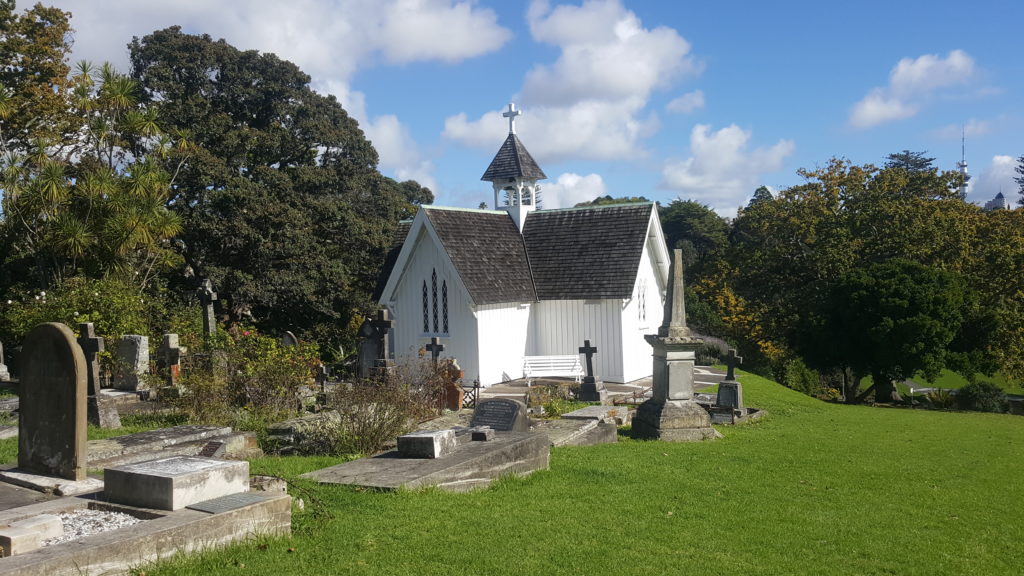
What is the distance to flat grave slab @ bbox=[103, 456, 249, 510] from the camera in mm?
6348

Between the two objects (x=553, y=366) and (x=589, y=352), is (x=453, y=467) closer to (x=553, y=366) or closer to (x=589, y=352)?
(x=589, y=352)

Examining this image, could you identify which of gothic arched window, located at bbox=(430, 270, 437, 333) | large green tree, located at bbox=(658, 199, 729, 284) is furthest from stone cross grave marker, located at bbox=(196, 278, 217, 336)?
large green tree, located at bbox=(658, 199, 729, 284)

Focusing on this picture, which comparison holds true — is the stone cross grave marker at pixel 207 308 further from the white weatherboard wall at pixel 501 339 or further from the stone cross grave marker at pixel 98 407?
the white weatherboard wall at pixel 501 339

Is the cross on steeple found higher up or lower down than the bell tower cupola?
lower down

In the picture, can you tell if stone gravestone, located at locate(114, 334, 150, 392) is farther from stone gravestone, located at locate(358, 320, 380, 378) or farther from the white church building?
the white church building

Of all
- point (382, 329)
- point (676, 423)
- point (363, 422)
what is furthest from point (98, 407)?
point (676, 423)

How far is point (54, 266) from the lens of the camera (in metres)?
22.7

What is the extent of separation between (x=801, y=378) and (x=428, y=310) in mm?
15323

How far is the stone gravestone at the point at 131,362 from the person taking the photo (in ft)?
56.2

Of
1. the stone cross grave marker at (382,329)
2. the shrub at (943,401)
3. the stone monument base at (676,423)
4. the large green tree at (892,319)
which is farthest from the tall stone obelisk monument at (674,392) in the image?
the shrub at (943,401)

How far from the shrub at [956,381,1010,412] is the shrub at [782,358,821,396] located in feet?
16.3

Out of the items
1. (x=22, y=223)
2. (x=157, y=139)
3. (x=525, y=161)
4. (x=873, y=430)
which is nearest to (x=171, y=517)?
(x=873, y=430)

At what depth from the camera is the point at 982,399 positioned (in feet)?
94.1

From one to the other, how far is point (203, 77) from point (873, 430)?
24766 mm
